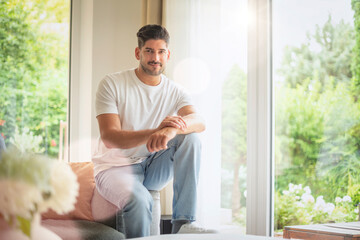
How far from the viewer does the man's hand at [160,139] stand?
1.88 metres

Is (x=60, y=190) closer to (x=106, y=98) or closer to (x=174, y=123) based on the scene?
(x=174, y=123)

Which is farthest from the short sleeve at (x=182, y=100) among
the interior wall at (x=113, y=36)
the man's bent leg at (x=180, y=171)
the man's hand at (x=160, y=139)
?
the interior wall at (x=113, y=36)

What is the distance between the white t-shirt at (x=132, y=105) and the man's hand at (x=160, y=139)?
23 centimetres

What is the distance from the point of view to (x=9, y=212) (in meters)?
0.61

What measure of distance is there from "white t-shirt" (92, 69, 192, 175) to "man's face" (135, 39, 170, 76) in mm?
67

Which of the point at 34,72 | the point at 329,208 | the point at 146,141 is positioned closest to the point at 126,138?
the point at 146,141

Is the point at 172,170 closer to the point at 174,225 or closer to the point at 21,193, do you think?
the point at 174,225

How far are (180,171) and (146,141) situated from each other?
8.0 inches

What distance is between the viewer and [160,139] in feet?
6.17

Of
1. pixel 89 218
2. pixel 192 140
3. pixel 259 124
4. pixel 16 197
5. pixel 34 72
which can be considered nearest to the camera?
pixel 16 197

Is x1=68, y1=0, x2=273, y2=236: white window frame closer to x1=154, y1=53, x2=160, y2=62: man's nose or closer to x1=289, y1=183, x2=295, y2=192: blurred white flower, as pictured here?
x1=289, y1=183, x2=295, y2=192: blurred white flower

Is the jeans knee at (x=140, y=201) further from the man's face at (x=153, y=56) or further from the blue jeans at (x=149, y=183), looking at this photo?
the man's face at (x=153, y=56)

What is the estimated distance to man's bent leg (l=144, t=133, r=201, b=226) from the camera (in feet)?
6.39

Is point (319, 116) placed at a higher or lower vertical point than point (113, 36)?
lower
